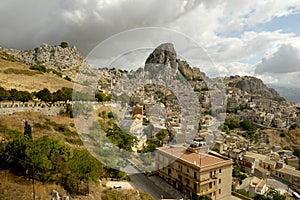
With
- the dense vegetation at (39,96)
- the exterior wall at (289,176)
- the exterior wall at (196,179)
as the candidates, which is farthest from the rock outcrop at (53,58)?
the exterior wall at (289,176)

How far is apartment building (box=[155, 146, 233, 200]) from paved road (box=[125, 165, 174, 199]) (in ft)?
2.43

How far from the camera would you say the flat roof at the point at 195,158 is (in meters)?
8.66

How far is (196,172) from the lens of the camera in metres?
8.49

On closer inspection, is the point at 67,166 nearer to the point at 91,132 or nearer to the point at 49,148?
the point at 49,148

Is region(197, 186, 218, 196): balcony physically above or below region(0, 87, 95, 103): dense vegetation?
below

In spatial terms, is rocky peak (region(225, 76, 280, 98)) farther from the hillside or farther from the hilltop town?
the hillside

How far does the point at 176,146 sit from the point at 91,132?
4197 millimetres

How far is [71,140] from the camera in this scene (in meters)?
8.38

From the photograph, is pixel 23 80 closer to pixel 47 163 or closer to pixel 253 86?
pixel 47 163

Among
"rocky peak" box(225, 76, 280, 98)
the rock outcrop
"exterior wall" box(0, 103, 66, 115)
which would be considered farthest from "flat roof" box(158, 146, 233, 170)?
"rocky peak" box(225, 76, 280, 98)

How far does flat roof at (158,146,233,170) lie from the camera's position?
8.66 meters

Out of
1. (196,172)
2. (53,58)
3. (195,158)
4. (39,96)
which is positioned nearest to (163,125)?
(195,158)

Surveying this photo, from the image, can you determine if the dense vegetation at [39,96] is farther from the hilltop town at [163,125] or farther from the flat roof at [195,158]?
the flat roof at [195,158]

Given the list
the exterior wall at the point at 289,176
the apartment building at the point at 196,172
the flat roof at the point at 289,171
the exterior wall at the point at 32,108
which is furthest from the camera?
the flat roof at the point at 289,171
